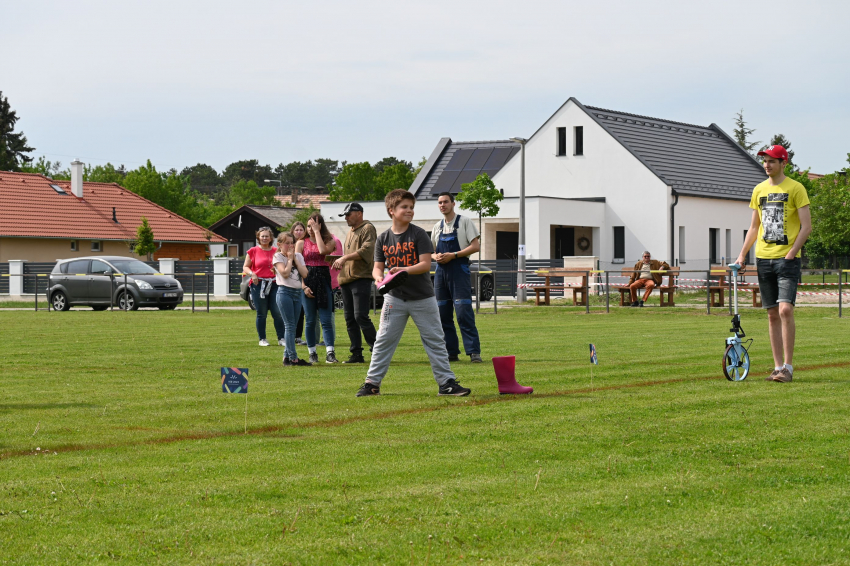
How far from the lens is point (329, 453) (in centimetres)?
664

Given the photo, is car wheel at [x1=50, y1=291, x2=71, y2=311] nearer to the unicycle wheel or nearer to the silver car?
the silver car

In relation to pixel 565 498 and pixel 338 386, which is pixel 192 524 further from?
pixel 338 386

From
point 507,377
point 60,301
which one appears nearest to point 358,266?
point 507,377

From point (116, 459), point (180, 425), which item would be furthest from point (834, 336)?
point (116, 459)

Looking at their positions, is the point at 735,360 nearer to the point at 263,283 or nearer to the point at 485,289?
the point at 263,283

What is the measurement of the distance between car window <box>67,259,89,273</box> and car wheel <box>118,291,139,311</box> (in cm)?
173

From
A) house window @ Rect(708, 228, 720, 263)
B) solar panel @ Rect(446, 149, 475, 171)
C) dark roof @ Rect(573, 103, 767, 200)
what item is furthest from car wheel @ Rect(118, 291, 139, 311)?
solar panel @ Rect(446, 149, 475, 171)

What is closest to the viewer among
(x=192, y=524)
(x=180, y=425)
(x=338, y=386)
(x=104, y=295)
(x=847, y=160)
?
(x=192, y=524)

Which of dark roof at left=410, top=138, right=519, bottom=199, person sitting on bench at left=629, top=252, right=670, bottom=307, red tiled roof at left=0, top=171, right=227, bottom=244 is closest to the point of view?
person sitting on bench at left=629, top=252, right=670, bottom=307

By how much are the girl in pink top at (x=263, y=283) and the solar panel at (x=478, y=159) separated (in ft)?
144

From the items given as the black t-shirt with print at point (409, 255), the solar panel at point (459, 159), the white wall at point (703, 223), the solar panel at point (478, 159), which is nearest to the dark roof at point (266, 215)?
the solar panel at point (459, 159)

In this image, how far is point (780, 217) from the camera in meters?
10.1

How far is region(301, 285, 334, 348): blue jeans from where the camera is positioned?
43.1 ft

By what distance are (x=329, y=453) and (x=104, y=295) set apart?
86.5ft
